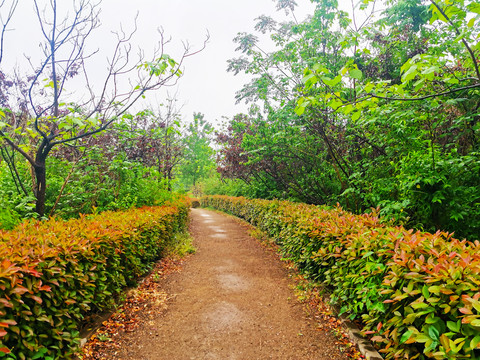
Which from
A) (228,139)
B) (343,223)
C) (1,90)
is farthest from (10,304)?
(228,139)

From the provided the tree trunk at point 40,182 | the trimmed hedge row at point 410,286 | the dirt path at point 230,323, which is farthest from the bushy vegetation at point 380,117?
the tree trunk at point 40,182

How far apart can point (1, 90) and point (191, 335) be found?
5.39 meters

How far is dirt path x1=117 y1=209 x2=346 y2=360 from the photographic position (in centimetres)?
271

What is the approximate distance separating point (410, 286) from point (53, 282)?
2822 millimetres

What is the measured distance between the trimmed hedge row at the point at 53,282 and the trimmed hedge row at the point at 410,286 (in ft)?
8.68

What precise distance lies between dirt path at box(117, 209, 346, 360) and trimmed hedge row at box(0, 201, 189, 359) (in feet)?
2.31

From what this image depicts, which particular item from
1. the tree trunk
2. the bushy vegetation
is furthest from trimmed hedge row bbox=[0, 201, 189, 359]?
the bushy vegetation

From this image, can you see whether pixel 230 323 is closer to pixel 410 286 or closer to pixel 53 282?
pixel 53 282

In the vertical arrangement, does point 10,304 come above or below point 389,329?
above

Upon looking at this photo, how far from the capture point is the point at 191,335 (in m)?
3.00

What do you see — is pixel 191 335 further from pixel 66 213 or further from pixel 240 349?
pixel 66 213

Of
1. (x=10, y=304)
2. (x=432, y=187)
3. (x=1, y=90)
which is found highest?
(x=1, y=90)

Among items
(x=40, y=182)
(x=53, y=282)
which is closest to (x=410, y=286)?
(x=53, y=282)

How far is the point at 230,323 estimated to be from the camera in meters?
3.24
